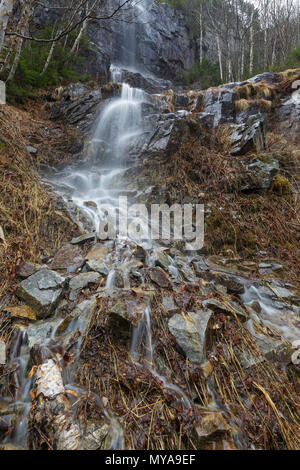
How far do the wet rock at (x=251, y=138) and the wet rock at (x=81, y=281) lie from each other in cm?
447

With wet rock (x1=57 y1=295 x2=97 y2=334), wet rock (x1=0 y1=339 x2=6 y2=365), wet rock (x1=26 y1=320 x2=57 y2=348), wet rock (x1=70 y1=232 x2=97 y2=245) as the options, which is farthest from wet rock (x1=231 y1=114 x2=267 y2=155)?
wet rock (x1=0 y1=339 x2=6 y2=365)

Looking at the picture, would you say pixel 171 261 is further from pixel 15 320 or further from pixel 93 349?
pixel 15 320

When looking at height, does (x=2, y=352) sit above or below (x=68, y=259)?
below

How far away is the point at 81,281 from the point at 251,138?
5050mm

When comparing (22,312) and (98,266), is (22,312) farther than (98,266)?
No

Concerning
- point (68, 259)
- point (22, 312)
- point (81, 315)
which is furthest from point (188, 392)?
point (68, 259)

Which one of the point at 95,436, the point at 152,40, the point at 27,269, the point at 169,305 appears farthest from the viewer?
the point at 152,40

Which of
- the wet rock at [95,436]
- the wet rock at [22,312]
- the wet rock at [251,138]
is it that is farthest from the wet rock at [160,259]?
the wet rock at [251,138]

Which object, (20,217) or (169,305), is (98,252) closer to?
(20,217)

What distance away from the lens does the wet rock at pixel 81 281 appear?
2370 mm

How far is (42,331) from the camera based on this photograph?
1.91 meters

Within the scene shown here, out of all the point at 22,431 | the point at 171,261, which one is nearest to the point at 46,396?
the point at 22,431

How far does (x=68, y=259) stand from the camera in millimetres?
2959

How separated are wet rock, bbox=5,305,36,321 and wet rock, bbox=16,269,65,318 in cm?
4
